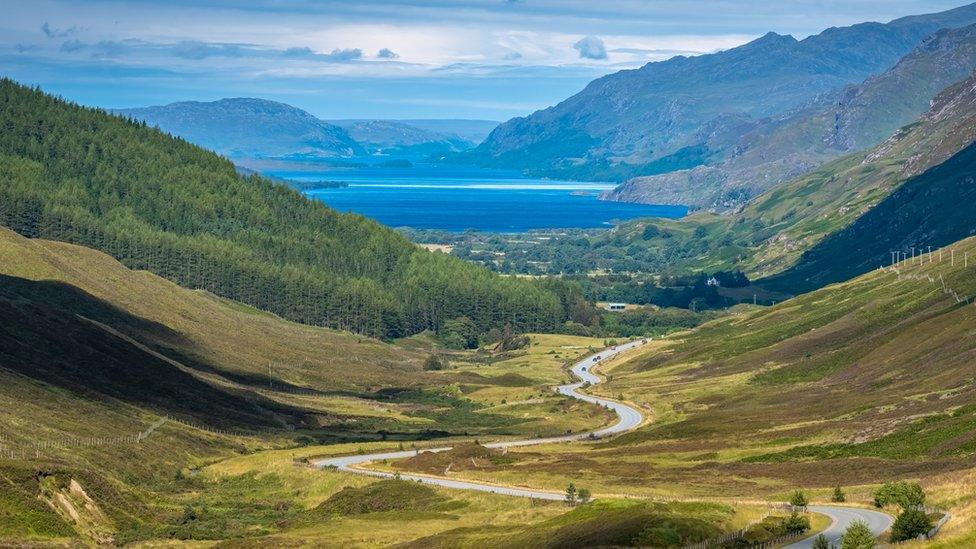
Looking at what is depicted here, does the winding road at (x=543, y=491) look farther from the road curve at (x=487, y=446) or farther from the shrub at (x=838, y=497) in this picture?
the shrub at (x=838, y=497)

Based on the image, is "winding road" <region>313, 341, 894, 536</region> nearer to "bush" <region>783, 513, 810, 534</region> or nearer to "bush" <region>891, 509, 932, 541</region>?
"bush" <region>783, 513, 810, 534</region>

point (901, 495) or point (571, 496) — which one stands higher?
point (901, 495)

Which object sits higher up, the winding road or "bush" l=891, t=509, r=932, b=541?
"bush" l=891, t=509, r=932, b=541

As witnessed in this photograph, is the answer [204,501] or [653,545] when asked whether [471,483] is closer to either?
[204,501]

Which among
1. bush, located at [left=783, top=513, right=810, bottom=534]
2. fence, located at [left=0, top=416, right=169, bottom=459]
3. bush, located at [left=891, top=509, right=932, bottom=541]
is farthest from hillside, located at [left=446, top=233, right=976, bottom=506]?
fence, located at [left=0, top=416, right=169, bottom=459]

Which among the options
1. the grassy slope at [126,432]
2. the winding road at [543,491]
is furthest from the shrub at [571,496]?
the grassy slope at [126,432]

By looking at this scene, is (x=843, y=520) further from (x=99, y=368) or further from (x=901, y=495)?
(x=99, y=368)

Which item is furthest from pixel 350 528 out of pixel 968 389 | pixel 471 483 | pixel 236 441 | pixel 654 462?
pixel 968 389

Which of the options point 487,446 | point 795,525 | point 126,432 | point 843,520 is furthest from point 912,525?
point 126,432
